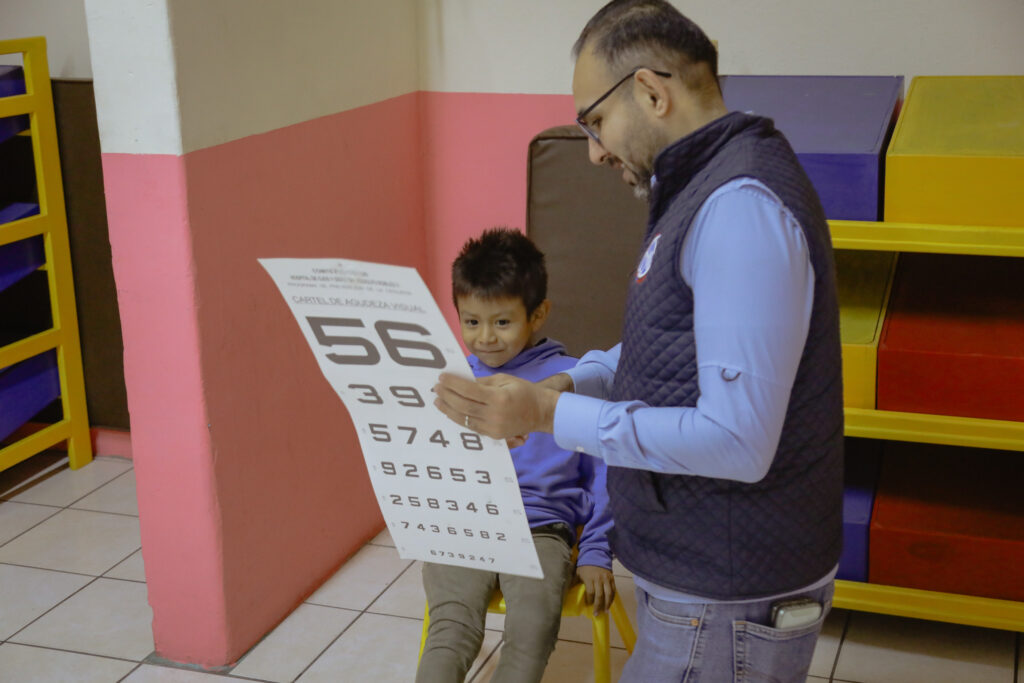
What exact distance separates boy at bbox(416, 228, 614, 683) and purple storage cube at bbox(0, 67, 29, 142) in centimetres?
211

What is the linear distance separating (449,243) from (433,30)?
26.1 inches

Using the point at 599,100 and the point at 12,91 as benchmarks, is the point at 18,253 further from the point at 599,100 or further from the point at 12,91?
the point at 599,100

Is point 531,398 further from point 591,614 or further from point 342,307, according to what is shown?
point 591,614

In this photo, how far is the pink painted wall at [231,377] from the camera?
2.37 meters

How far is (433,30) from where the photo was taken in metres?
3.28

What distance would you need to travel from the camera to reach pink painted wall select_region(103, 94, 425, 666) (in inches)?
93.3

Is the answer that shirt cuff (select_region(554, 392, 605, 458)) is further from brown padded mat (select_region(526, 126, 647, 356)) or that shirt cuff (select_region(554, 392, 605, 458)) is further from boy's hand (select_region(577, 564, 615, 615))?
brown padded mat (select_region(526, 126, 647, 356))

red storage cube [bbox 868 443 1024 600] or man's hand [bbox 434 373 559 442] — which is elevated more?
man's hand [bbox 434 373 559 442]

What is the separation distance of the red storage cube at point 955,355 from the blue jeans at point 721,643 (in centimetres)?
109

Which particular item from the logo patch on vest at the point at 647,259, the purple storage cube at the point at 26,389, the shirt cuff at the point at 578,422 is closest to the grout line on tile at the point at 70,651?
the purple storage cube at the point at 26,389

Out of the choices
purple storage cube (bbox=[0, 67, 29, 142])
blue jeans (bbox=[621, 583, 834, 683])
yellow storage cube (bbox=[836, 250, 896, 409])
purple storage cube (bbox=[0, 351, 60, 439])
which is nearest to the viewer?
blue jeans (bbox=[621, 583, 834, 683])

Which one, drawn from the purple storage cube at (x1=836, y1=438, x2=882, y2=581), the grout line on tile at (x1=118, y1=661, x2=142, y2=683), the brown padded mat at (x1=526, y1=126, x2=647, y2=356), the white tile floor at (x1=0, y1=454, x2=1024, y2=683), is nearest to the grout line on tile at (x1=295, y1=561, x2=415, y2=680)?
the white tile floor at (x1=0, y1=454, x2=1024, y2=683)

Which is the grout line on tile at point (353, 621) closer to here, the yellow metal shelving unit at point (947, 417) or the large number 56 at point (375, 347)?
the yellow metal shelving unit at point (947, 417)

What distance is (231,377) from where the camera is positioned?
253 cm
